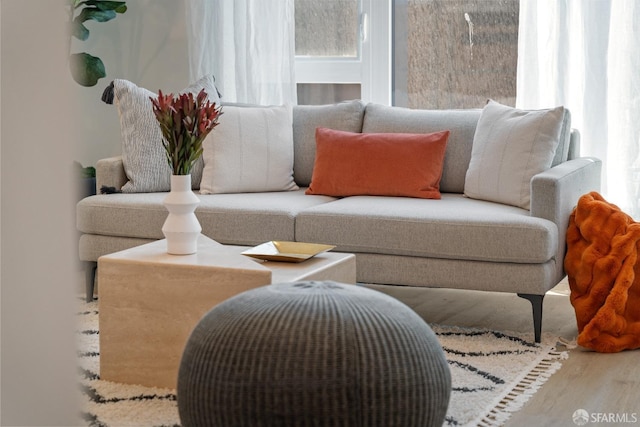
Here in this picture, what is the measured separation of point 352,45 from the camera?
493 cm

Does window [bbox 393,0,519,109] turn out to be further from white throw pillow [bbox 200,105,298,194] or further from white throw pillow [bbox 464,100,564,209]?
white throw pillow [bbox 200,105,298,194]

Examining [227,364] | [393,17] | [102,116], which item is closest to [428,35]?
[393,17]

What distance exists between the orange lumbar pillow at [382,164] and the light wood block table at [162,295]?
3.61ft

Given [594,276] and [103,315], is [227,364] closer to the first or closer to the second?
[103,315]

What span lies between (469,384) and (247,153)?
1.73 m

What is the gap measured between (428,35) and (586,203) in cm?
167

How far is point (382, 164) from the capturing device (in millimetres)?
3867

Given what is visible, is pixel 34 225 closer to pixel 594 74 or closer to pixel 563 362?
pixel 563 362

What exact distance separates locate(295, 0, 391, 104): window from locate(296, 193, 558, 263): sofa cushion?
138 centimetres

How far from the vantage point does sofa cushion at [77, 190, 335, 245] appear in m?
3.63

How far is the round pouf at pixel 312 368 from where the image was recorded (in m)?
1.71

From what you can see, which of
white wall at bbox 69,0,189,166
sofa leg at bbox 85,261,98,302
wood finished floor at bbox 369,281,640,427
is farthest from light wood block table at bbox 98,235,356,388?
white wall at bbox 69,0,189,166
